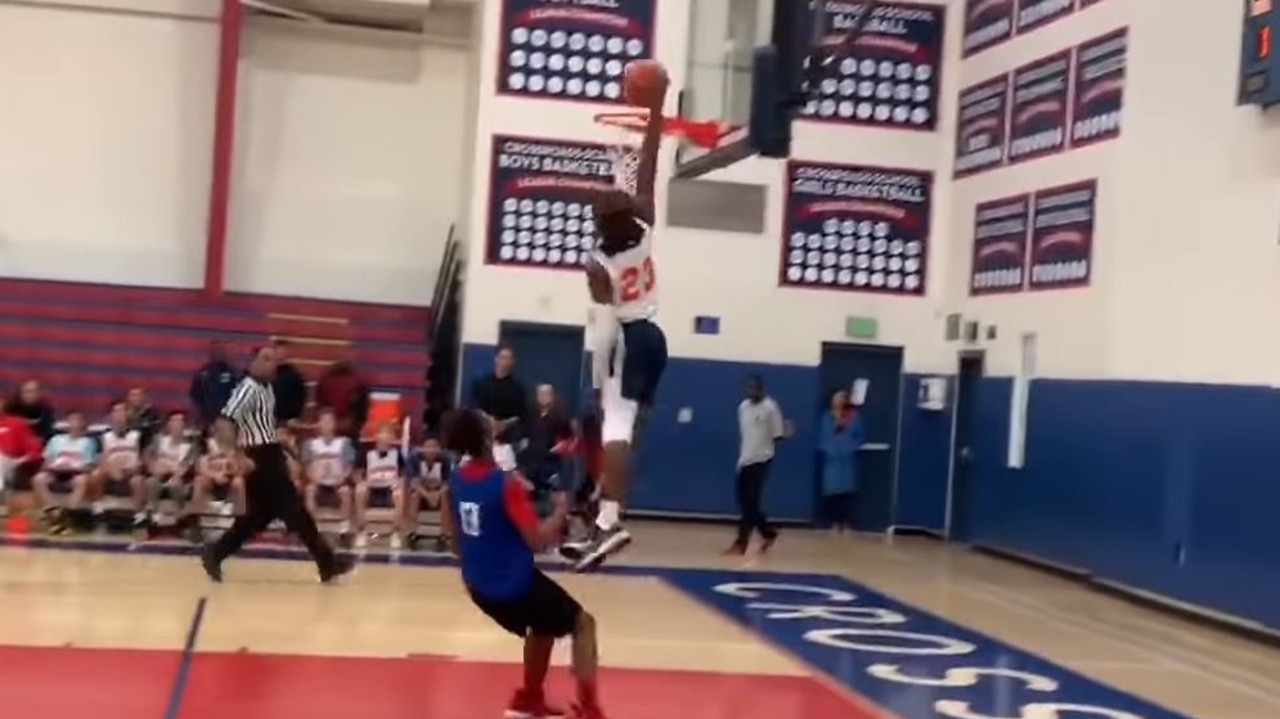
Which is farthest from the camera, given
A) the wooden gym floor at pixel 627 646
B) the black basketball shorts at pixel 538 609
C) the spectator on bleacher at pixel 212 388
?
the spectator on bleacher at pixel 212 388

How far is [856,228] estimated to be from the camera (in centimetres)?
2083

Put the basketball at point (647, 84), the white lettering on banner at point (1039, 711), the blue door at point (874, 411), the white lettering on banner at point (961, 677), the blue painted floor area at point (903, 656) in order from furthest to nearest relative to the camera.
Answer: the blue door at point (874, 411)
the white lettering on banner at point (961, 677)
the blue painted floor area at point (903, 656)
the white lettering on banner at point (1039, 711)
the basketball at point (647, 84)

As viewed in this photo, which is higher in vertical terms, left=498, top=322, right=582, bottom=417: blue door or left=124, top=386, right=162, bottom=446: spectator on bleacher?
left=498, top=322, right=582, bottom=417: blue door

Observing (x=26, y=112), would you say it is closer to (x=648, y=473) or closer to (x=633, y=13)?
(x=633, y=13)

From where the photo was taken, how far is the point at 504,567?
7.64 metres

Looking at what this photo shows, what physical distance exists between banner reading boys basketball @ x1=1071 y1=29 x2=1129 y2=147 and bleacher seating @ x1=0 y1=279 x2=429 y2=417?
27.5 ft

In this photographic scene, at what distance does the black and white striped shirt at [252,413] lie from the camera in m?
12.3

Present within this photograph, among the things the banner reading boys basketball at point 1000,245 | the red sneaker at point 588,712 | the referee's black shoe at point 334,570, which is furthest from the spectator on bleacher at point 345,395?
the red sneaker at point 588,712

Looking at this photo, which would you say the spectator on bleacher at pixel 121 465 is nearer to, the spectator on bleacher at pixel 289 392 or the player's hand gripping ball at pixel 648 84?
the spectator on bleacher at pixel 289 392

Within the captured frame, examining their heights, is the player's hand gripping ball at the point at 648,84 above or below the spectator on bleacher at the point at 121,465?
above

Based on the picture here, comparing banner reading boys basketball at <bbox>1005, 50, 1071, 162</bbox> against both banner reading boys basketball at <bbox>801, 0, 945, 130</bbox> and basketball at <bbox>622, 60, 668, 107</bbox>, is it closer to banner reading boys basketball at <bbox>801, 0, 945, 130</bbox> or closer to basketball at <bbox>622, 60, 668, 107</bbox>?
banner reading boys basketball at <bbox>801, 0, 945, 130</bbox>

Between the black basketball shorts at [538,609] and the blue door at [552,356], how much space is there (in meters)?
12.1

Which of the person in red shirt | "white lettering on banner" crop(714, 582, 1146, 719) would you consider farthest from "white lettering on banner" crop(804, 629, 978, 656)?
the person in red shirt

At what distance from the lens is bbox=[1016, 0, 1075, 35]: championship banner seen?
58.6 feet
